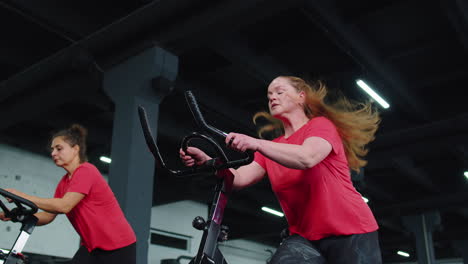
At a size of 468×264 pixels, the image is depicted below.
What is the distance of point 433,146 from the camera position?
734 cm

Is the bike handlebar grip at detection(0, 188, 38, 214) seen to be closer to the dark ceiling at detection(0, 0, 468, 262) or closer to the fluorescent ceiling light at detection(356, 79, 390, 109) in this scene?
the dark ceiling at detection(0, 0, 468, 262)

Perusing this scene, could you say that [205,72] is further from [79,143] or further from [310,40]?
[79,143]

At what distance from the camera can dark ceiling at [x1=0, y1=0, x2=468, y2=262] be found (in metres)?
4.73

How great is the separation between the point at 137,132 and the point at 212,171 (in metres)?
3.04

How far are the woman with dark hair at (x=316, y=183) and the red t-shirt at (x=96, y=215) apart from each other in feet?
3.92

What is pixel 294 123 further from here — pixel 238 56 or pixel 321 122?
pixel 238 56

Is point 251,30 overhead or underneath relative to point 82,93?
overhead

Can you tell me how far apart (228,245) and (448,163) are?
7493 mm

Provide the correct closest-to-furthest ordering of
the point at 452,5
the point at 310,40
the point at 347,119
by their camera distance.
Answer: the point at 347,119 < the point at 452,5 < the point at 310,40

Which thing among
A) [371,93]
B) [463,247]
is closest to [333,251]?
[371,93]

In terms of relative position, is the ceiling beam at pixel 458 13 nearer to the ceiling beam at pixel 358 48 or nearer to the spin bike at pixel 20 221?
the ceiling beam at pixel 358 48

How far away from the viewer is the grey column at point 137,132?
14.1 feet

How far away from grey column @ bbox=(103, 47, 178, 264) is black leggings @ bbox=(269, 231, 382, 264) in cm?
258

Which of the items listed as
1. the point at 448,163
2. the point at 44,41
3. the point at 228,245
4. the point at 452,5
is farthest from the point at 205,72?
the point at 228,245
